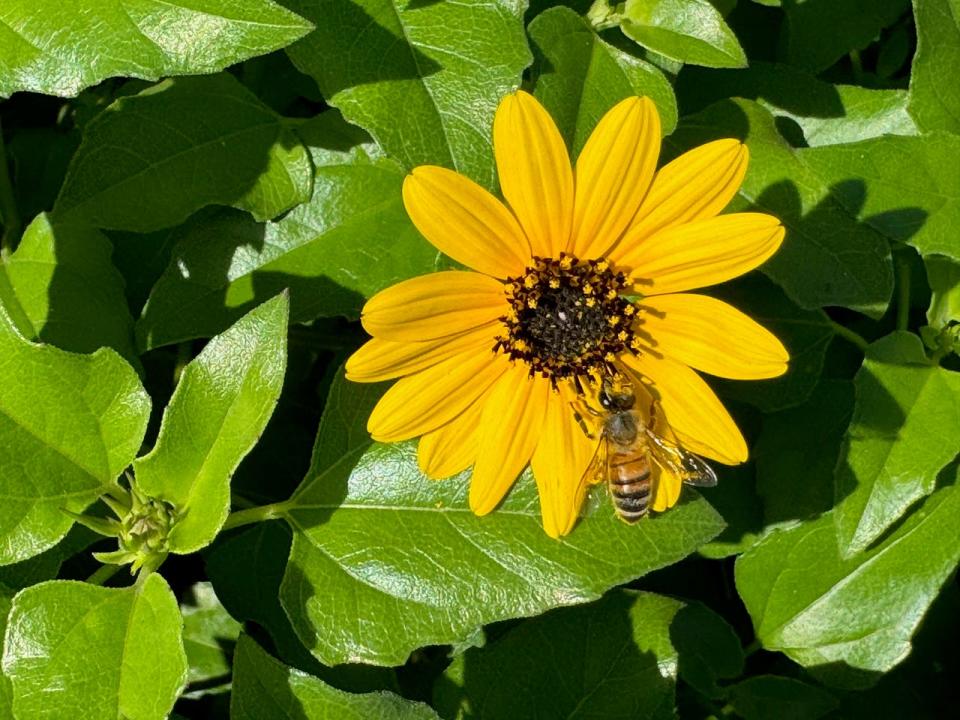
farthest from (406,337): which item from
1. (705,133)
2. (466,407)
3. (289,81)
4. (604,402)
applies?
(289,81)

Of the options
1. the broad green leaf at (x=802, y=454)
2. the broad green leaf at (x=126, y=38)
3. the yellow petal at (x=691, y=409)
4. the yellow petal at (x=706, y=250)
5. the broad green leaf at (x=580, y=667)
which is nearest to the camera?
the broad green leaf at (x=126, y=38)

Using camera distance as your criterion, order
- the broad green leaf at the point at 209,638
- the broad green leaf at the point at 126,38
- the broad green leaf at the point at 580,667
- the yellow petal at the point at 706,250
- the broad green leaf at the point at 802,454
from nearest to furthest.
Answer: the broad green leaf at the point at 126,38 < the yellow petal at the point at 706,250 < the broad green leaf at the point at 580,667 < the broad green leaf at the point at 802,454 < the broad green leaf at the point at 209,638

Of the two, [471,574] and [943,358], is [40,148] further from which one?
[943,358]

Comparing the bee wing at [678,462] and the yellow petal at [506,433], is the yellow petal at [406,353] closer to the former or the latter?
the yellow petal at [506,433]

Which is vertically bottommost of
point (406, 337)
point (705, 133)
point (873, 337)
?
point (873, 337)

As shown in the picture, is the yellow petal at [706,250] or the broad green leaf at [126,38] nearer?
the broad green leaf at [126,38]

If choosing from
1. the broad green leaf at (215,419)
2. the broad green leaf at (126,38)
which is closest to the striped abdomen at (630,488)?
the broad green leaf at (215,419)
